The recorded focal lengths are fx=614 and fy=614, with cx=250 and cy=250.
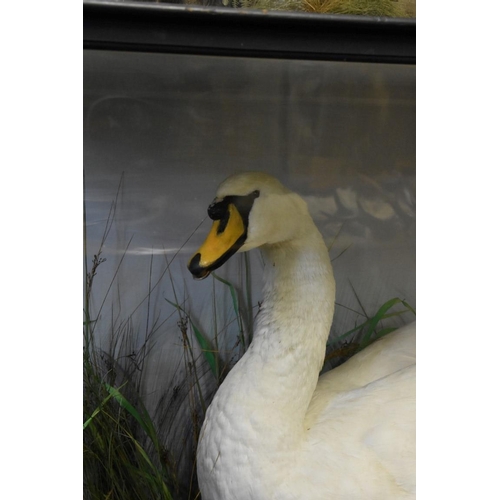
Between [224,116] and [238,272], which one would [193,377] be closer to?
[238,272]

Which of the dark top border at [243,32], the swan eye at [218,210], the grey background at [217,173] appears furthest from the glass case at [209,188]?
the swan eye at [218,210]

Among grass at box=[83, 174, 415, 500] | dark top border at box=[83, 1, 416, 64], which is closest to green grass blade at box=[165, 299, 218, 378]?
grass at box=[83, 174, 415, 500]

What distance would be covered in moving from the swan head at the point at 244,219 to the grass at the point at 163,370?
1.10 feet

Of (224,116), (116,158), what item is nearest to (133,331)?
(116,158)

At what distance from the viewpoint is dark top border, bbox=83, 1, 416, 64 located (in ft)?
2.69

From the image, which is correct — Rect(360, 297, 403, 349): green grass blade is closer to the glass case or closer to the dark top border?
the glass case

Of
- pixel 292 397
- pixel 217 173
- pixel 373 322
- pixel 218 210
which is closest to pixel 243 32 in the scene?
pixel 218 210

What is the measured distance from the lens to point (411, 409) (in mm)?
1012

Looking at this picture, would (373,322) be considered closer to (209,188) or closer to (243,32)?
(209,188)

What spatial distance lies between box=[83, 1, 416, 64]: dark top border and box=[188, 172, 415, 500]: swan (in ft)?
0.90

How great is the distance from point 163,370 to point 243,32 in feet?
2.89

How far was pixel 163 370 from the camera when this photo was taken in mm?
1479

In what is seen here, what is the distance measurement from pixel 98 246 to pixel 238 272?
13.6 inches
